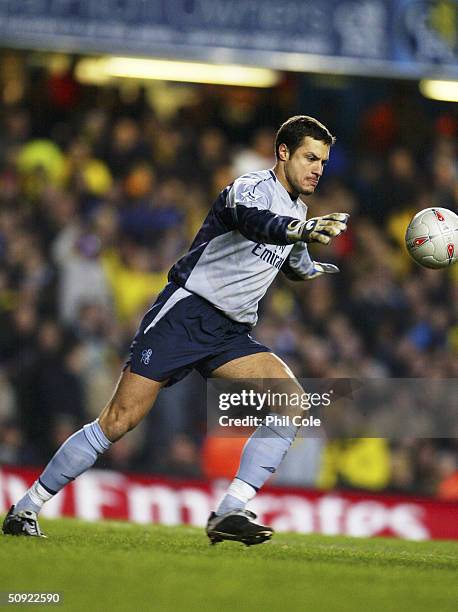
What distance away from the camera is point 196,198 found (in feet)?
39.6

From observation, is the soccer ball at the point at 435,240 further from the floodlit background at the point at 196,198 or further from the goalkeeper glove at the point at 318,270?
the floodlit background at the point at 196,198

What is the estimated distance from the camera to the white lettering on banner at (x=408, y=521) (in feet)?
31.4

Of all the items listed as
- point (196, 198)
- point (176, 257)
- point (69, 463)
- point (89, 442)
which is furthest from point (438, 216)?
point (196, 198)

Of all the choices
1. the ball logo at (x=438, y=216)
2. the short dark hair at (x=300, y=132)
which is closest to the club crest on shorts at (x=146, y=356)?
the short dark hair at (x=300, y=132)

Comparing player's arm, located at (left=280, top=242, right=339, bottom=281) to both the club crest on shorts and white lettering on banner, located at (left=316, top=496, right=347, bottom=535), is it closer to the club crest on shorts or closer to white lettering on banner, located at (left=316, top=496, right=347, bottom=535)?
the club crest on shorts

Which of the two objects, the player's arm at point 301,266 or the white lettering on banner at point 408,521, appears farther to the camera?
the white lettering on banner at point 408,521

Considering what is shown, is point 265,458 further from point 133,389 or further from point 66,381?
point 66,381

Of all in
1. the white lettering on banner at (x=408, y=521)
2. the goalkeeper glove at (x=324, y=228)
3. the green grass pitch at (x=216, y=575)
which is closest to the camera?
the green grass pitch at (x=216, y=575)

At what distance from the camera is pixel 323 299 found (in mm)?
11820

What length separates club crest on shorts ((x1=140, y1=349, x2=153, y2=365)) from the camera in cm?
566

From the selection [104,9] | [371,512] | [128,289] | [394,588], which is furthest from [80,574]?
[128,289]

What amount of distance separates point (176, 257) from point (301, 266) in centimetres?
534

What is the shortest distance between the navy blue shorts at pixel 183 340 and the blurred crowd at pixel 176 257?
426 centimetres

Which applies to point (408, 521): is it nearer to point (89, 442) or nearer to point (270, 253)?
point (270, 253)
